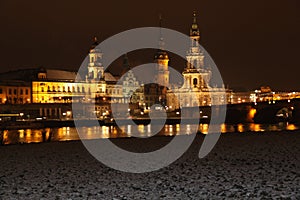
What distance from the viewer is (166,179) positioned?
13.5 m

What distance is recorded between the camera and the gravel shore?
1120 centimetres

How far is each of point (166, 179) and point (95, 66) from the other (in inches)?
4444

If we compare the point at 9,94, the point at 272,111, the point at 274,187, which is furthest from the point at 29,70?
the point at 274,187

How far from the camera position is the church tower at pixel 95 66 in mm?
125250

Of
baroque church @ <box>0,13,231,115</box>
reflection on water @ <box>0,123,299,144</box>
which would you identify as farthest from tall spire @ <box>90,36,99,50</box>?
reflection on water @ <box>0,123,299,144</box>

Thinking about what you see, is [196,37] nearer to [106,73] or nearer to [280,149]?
[106,73]

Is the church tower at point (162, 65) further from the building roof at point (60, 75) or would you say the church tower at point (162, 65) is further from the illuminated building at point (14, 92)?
the illuminated building at point (14, 92)

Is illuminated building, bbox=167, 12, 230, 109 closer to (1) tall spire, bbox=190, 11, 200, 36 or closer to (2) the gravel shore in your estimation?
(1) tall spire, bbox=190, 11, 200, 36

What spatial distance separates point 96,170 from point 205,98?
4031 inches

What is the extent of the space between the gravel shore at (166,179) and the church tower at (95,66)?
350 ft

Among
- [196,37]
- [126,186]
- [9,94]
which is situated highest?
[196,37]

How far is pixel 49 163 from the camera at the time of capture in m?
17.9

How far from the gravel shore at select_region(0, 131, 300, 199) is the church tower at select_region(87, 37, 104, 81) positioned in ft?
350

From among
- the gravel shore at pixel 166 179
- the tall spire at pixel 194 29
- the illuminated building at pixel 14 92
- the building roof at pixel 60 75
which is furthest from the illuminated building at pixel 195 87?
the gravel shore at pixel 166 179
